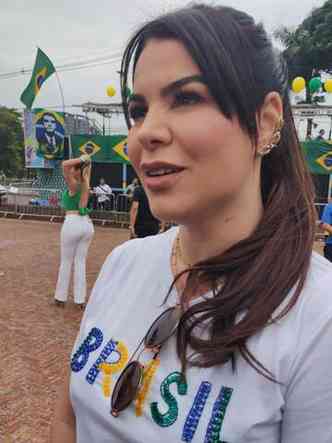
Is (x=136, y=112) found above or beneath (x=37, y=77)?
beneath

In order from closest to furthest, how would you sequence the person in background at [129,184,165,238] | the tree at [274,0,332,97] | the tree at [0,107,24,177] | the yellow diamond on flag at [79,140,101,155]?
the person in background at [129,184,165,238] < the yellow diamond on flag at [79,140,101,155] < the tree at [274,0,332,97] < the tree at [0,107,24,177]

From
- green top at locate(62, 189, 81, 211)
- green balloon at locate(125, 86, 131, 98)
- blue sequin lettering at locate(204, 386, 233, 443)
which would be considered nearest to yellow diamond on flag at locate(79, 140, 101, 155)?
green top at locate(62, 189, 81, 211)

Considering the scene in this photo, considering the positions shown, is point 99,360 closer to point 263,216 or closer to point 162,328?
point 162,328

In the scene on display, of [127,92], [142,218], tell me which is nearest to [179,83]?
[127,92]

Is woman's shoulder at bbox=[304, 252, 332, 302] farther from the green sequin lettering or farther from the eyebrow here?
the eyebrow

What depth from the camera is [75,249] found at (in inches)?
214

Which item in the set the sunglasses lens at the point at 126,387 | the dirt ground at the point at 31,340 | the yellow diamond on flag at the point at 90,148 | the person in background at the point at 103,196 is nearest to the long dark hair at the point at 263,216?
the sunglasses lens at the point at 126,387

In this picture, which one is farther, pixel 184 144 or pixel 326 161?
pixel 326 161

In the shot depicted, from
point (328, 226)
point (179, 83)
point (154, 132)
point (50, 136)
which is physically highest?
point (50, 136)

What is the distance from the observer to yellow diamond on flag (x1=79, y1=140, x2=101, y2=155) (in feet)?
55.3

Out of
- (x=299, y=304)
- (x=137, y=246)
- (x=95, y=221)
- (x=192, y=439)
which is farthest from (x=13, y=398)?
(x=95, y=221)

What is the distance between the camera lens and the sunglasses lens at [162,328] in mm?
1079

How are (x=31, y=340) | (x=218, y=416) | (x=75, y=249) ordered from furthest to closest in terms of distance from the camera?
(x=75, y=249)
(x=31, y=340)
(x=218, y=416)

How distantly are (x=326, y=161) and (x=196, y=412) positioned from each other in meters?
15.4
